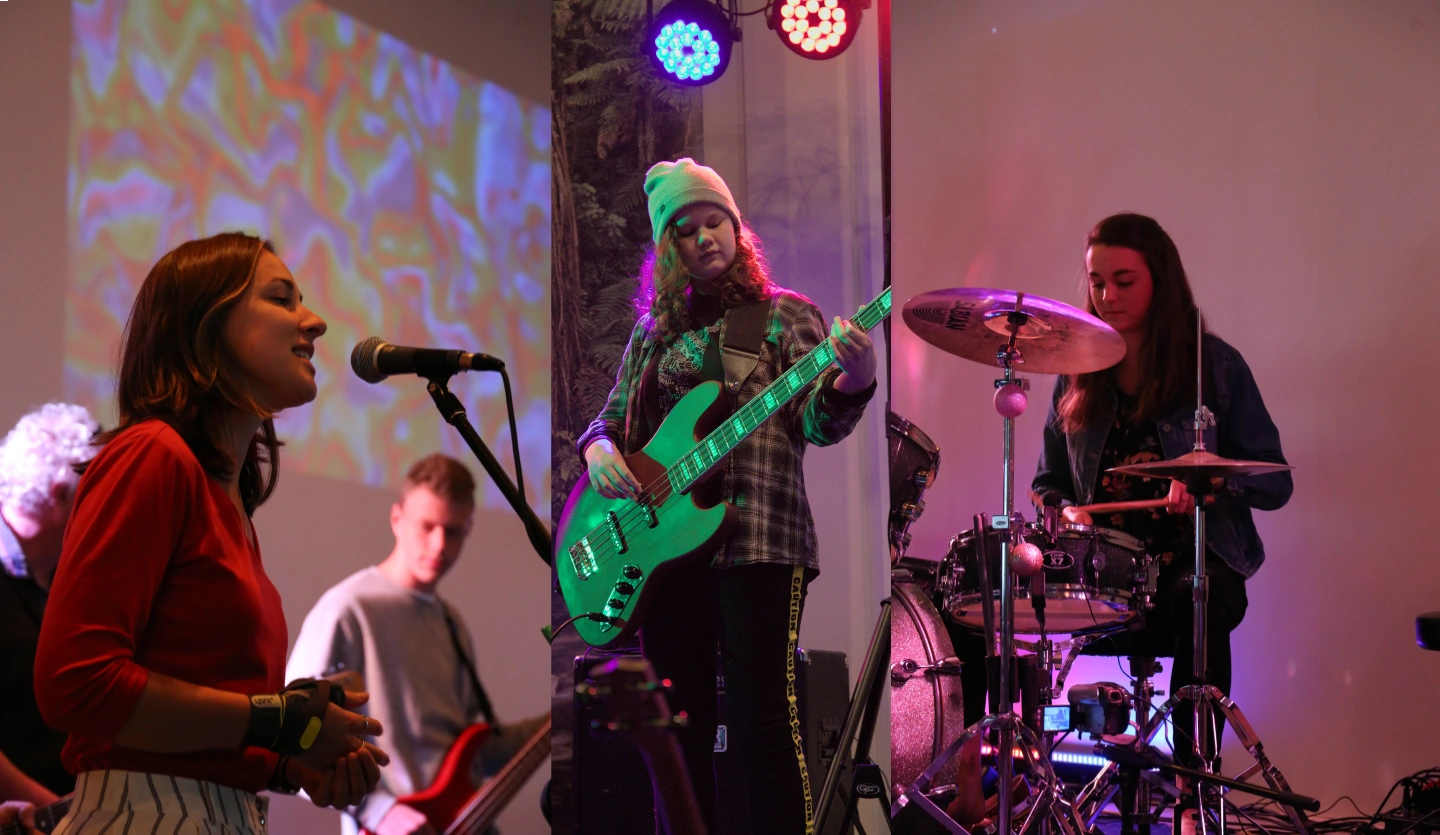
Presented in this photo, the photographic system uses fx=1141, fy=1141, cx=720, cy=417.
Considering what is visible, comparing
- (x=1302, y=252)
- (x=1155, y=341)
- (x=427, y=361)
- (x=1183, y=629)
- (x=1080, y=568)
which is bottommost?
(x=1183, y=629)

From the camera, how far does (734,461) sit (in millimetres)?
2740

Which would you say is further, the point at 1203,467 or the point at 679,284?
the point at 1203,467

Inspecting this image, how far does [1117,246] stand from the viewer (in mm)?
4441

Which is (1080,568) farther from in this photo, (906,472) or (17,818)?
(17,818)

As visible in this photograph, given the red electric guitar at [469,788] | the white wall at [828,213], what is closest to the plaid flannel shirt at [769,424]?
the white wall at [828,213]

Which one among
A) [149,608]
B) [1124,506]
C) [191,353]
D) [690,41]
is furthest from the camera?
[1124,506]

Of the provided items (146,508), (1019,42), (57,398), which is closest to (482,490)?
(57,398)

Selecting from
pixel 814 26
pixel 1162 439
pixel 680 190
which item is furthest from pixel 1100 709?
pixel 814 26

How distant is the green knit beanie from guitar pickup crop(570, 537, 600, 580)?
821mm

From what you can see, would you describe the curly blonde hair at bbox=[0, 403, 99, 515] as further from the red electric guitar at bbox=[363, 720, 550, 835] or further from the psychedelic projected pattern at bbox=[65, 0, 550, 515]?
the red electric guitar at bbox=[363, 720, 550, 835]

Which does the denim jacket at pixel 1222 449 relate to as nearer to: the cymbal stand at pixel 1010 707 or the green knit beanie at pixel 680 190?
the cymbal stand at pixel 1010 707

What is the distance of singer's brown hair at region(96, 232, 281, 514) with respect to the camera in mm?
1646

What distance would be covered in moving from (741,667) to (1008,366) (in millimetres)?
1100

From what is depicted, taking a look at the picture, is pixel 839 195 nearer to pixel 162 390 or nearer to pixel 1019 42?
pixel 162 390
